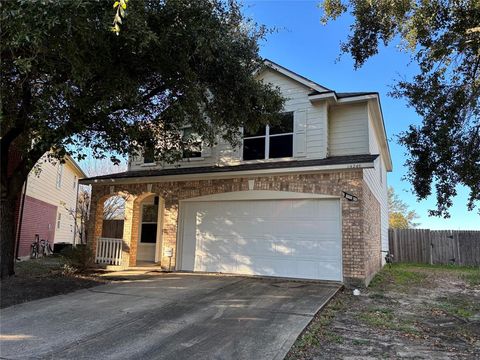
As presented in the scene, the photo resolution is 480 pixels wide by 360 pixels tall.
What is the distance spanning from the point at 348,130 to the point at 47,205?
16.4 meters

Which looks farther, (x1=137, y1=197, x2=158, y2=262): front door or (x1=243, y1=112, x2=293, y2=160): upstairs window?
(x1=137, y1=197, x2=158, y2=262): front door

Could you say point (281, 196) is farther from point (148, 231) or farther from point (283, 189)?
point (148, 231)

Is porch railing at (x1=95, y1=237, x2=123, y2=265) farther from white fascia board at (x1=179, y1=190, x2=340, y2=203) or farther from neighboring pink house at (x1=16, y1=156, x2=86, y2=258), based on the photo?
neighboring pink house at (x1=16, y1=156, x2=86, y2=258)

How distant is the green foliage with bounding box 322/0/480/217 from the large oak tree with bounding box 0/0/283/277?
2561mm

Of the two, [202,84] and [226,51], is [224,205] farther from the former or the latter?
[226,51]

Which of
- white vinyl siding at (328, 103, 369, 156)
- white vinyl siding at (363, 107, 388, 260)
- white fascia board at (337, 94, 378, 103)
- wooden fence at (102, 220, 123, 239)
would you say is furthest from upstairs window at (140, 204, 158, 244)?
white fascia board at (337, 94, 378, 103)

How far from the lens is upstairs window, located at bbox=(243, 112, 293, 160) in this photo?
41.2 ft

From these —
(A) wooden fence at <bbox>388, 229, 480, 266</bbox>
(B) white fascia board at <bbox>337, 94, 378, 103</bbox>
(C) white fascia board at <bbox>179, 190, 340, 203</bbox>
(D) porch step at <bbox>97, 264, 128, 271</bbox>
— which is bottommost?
(D) porch step at <bbox>97, 264, 128, 271</bbox>

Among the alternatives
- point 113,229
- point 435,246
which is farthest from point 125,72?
point 435,246

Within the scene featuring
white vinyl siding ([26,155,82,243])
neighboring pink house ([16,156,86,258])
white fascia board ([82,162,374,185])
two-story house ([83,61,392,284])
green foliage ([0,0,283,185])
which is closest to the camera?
green foliage ([0,0,283,185])

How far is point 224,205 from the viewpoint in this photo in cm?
1255

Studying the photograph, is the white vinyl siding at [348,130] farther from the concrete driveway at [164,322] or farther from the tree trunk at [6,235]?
the tree trunk at [6,235]

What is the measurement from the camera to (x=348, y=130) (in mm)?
12297

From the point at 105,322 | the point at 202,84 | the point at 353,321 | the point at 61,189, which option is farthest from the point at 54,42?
the point at 61,189
